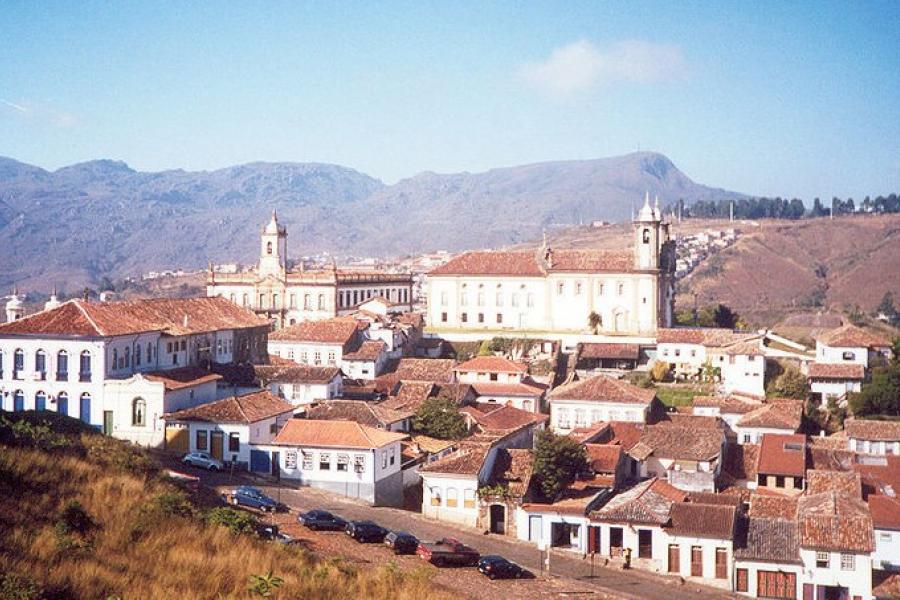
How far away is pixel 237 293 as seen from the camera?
71.2 metres

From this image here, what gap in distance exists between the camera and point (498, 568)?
85.5ft

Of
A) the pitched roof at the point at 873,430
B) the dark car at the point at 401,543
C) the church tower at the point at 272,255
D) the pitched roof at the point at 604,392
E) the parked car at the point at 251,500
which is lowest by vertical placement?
the dark car at the point at 401,543

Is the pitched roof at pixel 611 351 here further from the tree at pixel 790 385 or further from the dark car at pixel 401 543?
the dark car at pixel 401 543

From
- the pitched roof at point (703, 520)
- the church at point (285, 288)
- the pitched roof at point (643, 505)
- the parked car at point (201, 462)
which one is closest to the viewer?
the pitched roof at point (703, 520)

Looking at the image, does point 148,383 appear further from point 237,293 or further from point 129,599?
point 237,293

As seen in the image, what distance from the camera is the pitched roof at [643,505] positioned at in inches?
1241

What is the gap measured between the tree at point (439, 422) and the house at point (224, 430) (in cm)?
697

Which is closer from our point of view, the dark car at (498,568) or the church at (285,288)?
the dark car at (498,568)

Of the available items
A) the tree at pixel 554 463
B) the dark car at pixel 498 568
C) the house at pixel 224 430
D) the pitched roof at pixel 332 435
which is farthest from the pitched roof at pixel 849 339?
the dark car at pixel 498 568

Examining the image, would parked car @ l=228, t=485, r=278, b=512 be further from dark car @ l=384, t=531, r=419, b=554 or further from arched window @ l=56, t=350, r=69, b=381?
arched window @ l=56, t=350, r=69, b=381

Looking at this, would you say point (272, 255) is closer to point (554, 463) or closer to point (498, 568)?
point (554, 463)

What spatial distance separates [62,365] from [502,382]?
2219 centimetres

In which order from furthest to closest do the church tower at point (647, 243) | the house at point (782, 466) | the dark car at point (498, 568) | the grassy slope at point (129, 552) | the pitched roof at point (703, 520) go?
the church tower at point (647, 243), the house at point (782, 466), the pitched roof at point (703, 520), the dark car at point (498, 568), the grassy slope at point (129, 552)

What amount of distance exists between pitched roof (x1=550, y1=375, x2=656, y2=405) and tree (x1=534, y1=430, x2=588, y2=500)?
11.2 m
